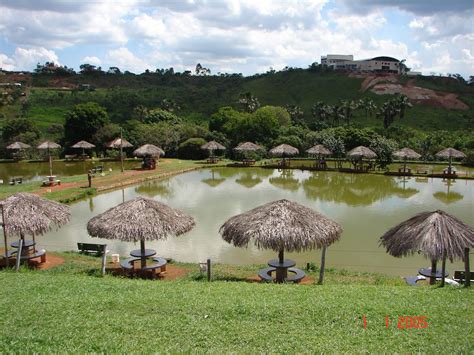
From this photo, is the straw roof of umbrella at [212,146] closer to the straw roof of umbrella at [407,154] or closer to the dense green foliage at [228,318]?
the straw roof of umbrella at [407,154]

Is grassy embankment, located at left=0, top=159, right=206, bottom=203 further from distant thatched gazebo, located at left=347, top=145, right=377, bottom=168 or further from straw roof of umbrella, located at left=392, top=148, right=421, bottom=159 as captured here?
straw roof of umbrella, located at left=392, top=148, right=421, bottom=159

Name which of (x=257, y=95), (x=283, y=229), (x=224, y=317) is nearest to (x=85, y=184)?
(x=283, y=229)

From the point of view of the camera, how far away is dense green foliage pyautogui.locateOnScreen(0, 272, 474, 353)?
6707 millimetres

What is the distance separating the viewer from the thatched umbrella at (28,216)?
13219mm

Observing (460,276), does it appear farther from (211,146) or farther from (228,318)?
(211,146)

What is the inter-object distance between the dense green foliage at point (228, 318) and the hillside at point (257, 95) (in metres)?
49.8

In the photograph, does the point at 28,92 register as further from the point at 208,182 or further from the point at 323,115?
the point at 208,182

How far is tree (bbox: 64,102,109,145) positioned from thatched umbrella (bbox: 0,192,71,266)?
3233cm

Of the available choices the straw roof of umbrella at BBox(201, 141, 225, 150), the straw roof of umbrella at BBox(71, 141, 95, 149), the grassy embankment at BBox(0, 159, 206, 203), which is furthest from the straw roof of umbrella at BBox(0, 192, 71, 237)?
the straw roof of umbrella at BBox(71, 141, 95, 149)

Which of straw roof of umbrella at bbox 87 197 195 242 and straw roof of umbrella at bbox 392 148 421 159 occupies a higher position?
straw roof of umbrella at bbox 392 148 421 159

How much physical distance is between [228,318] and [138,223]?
18.8 feet

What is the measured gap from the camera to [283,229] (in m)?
11.7

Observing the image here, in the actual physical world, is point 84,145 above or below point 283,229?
above

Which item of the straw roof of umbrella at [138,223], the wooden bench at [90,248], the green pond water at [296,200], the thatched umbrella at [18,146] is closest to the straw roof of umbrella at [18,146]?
the thatched umbrella at [18,146]
